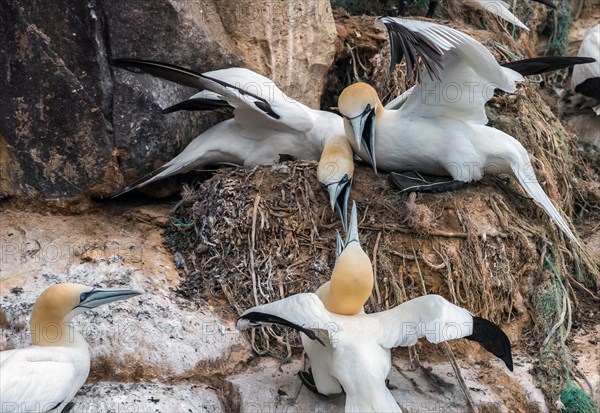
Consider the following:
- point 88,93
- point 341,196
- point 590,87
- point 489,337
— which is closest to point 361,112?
point 341,196

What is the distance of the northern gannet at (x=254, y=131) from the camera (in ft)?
20.1

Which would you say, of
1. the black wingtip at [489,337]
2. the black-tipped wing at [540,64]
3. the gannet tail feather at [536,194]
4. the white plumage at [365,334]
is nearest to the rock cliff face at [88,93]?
the white plumage at [365,334]

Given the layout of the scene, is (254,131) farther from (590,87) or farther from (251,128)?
(590,87)

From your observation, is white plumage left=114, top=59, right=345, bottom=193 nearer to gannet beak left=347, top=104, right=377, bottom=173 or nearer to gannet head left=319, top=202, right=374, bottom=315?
gannet beak left=347, top=104, right=377, bottom=173

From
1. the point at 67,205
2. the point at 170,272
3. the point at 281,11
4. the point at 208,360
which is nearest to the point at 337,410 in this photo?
the point at 208,360

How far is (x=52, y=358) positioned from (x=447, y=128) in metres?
2.67

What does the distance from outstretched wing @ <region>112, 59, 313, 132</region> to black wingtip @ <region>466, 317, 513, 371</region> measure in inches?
80.8

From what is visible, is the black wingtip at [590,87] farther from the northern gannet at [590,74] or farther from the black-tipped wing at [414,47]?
the black-tipped wing at [414,47]

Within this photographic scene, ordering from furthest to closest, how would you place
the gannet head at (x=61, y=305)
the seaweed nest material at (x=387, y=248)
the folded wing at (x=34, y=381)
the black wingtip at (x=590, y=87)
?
the black wingtip at (x=590, y=87) < the seaweed nest material at (x=387, y=248) < the gannet head at (x=61, y=305) < the folded wing at (x=34, y=381)

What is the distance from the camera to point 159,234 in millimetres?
6340

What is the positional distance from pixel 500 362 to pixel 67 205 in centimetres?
254

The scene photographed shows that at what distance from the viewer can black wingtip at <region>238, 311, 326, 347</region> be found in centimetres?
477

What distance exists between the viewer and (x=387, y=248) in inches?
233

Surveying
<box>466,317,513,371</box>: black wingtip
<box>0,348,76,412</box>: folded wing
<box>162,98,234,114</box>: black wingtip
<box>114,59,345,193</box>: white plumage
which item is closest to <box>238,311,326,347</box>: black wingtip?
<box>466,317,513,371</box>: black wingtip
